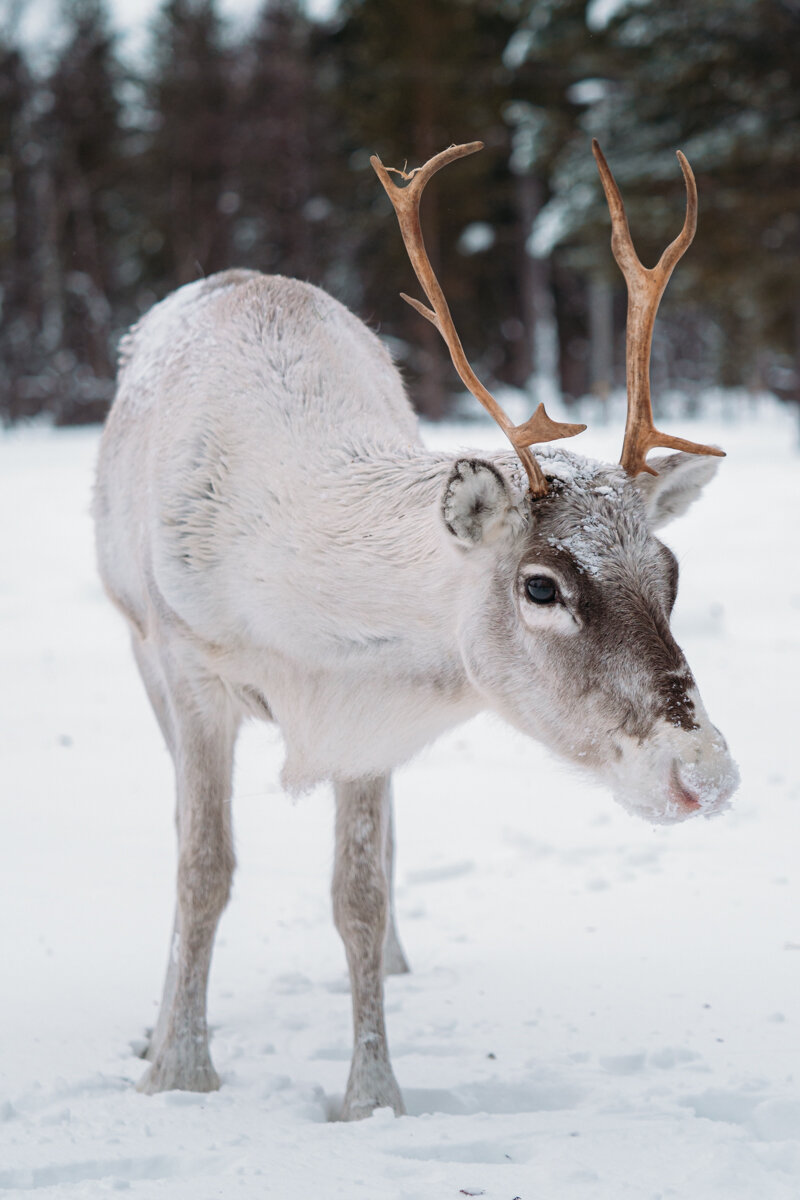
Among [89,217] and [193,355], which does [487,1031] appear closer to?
[193,355]

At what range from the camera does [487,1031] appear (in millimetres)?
3824

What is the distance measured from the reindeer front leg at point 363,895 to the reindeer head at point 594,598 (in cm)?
85

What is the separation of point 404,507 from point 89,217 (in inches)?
889

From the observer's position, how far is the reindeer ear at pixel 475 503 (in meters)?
2.83

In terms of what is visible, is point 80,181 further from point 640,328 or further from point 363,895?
point 640,328

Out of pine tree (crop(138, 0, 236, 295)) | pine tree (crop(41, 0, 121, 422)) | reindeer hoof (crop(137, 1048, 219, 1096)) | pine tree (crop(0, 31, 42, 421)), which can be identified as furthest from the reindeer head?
pine tree (crop(0, 31, 42, 421))

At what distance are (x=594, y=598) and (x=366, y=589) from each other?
714 mm

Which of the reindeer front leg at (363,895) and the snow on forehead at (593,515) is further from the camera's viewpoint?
the reindeer front leg at (363,895)

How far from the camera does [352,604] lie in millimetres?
3295

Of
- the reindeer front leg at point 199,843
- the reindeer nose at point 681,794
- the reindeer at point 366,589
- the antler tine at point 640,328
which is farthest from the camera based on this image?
the reindeer front leg at point 199,843

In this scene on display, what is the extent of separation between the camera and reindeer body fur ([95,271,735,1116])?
2822mm

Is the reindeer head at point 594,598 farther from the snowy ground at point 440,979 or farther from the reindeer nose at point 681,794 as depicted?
the snowy ground at point 440,979

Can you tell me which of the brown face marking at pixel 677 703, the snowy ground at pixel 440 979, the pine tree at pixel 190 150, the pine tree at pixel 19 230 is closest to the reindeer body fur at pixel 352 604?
the brown face marking at pixel 677 703

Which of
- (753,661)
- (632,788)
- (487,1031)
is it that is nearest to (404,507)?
(632,788)
